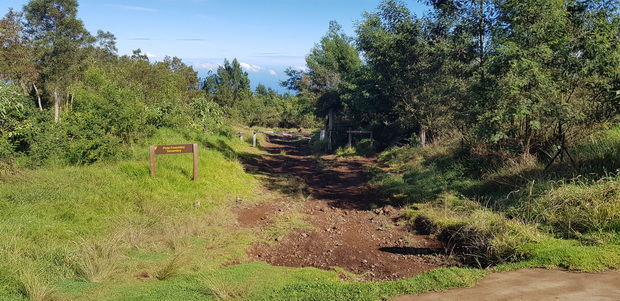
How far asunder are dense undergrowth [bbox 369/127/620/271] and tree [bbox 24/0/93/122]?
→ 1131 inches

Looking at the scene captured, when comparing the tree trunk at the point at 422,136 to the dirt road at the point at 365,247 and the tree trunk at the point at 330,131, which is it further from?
the tree trunk at the point at 330,131

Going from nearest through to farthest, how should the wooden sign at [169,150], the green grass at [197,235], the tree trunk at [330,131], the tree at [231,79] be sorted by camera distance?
the green grass at [197,235] → the wooden sign at [169,150] → the tree trunk at [330,131] → the tree at [231,79]

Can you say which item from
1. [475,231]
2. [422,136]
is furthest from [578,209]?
[422,136]

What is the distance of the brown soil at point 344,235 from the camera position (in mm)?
6637

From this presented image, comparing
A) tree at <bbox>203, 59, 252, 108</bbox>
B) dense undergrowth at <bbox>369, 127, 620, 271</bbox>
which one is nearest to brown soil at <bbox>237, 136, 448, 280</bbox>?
dense undergrowth at <bbox>369, 127, 620, 271</bbox>

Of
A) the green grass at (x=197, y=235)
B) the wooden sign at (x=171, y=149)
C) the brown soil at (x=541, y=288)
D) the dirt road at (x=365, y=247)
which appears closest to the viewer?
the brown soil at (x=541, y=288)

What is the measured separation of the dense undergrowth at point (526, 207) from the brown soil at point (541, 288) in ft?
1.09

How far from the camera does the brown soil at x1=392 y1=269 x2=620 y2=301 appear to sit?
4.06 meters

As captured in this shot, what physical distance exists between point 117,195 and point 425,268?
6639 millimetres

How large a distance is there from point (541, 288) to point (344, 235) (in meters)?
4.41

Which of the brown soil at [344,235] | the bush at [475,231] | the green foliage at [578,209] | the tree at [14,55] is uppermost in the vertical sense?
the tree at [14,55]

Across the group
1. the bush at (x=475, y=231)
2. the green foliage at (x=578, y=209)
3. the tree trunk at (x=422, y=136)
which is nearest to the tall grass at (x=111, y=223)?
the bush at (x=475, y=231)

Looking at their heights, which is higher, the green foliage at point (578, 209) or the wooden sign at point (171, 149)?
the wooden sign at point (171, 149)

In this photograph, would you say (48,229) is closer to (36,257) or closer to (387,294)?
(36,257)
